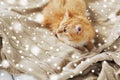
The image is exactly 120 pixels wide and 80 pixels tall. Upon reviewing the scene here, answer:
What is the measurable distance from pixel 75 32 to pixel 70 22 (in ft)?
0.20

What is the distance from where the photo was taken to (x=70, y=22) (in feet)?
4.52

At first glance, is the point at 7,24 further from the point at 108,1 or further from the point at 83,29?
the point at 108,1

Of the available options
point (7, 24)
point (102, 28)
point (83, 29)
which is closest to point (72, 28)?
point (83, 29)

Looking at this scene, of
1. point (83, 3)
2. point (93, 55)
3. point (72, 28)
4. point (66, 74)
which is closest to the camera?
point (66, 74)

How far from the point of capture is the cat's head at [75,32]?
134 cm

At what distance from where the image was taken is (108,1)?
5.26ft

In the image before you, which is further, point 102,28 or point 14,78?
point 102,28

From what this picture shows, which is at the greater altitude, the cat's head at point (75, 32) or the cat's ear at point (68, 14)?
the cat's ear at point (68, 14)

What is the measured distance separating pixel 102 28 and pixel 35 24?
35cm
